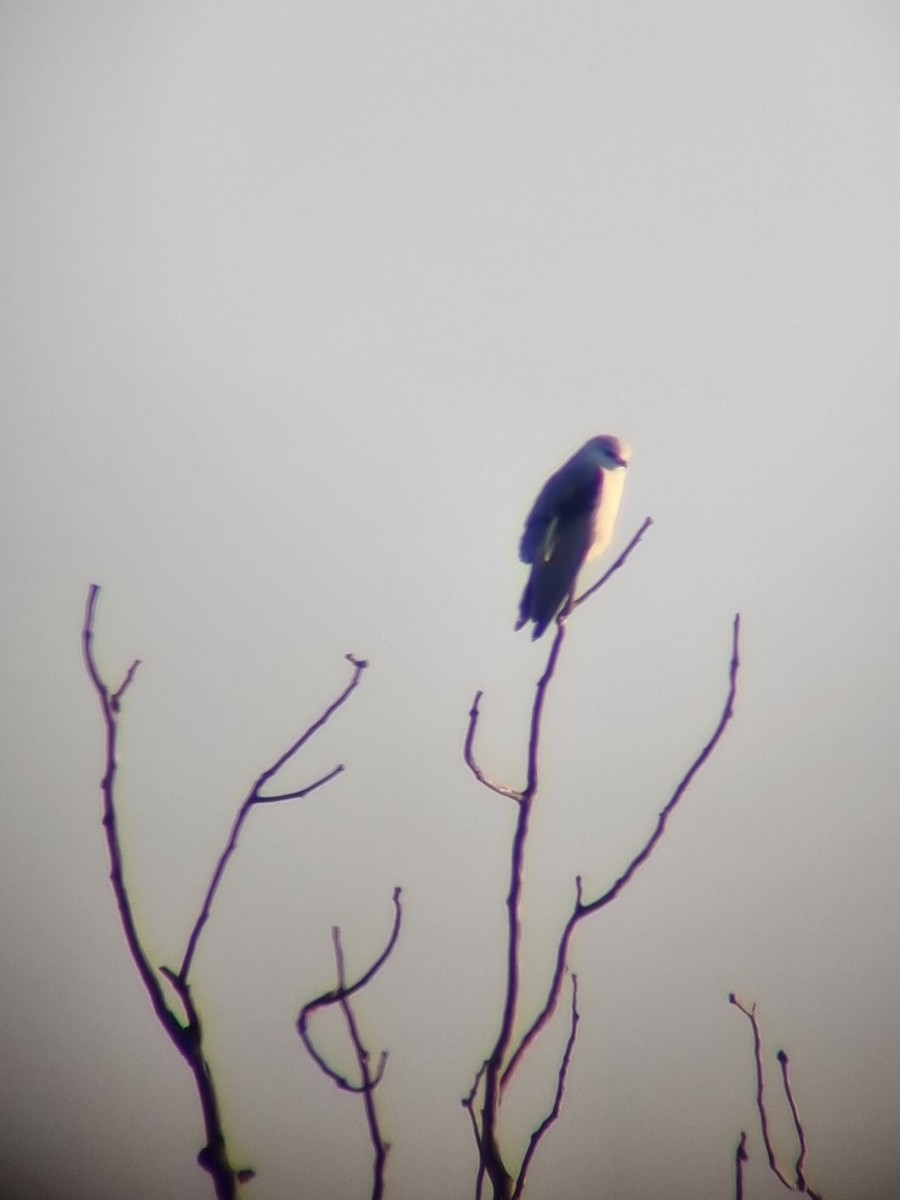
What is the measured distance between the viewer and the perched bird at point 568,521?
131 cm

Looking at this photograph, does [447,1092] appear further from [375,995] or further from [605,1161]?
[605,1161]

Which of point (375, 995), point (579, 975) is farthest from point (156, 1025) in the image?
point (579, 975)

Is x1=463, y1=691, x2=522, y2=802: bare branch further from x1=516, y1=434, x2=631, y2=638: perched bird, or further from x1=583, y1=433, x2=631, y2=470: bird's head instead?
x1=583, y1=433, x2=631, y2=470: bird's head

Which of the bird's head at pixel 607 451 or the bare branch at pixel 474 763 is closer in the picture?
the bare branch at pixel 474 763

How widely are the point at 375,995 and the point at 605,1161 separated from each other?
28.6 inches

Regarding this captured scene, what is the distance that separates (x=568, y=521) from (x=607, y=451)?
0.50ft

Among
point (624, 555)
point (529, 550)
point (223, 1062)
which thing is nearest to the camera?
point (624, 555)

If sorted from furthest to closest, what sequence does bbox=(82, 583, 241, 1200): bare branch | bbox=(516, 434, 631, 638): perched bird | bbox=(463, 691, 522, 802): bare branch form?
bbox=(516, 434, 631, 638): perched bird < bbox=(463, 691, 522, 802): bare branch < bbox=(82, 583, 241, 1200): bare branch

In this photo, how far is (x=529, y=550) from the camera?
135cm

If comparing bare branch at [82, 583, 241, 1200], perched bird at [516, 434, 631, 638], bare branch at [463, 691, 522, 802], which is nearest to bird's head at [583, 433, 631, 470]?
perched bird at [516, 434, 631, 638]

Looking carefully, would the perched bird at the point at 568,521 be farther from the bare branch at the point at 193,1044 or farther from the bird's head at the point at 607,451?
the bare branch at the point at 193,1044

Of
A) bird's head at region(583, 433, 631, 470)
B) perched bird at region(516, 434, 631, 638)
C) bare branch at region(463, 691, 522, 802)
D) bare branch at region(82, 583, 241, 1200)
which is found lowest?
bare branch at region(82, 583, 241, 1200)

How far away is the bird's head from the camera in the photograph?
4.55 feet

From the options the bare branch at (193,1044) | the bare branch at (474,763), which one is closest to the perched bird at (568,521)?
the bare branch at (474,763)
